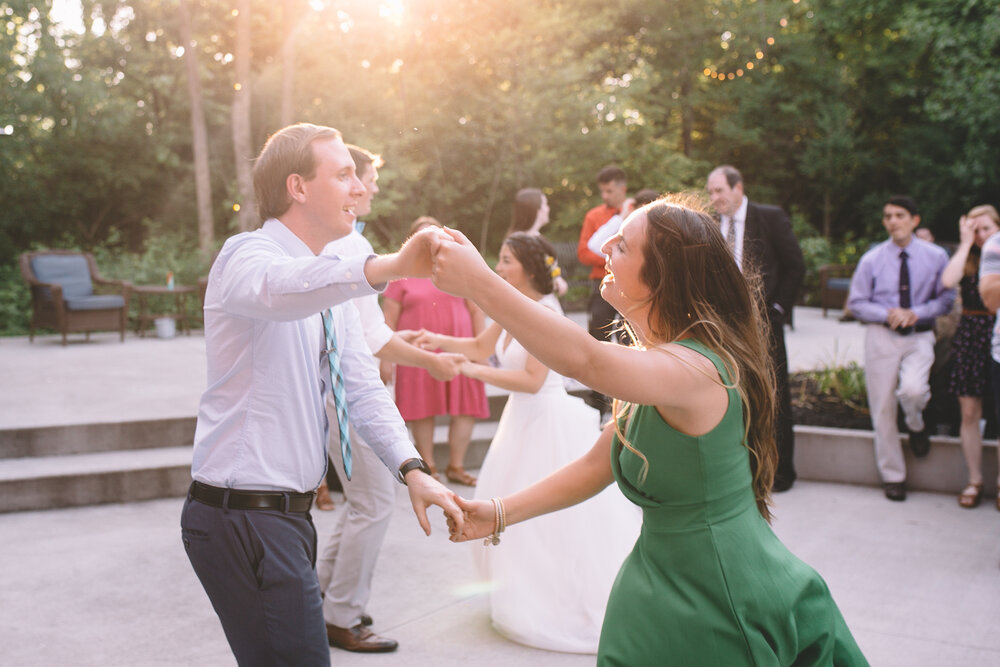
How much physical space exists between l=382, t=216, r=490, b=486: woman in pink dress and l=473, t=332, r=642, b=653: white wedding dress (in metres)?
2.45

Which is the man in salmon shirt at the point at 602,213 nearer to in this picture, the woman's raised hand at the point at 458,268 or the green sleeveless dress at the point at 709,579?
the green sleeveless dress at the point at 709,579

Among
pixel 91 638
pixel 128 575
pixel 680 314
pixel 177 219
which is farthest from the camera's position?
A: pixel 177 219

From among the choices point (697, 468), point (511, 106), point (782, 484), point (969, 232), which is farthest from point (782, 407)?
point (511, 106)

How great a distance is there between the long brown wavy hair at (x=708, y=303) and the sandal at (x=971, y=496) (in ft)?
15.9

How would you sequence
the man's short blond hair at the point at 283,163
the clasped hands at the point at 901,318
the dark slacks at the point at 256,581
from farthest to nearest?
1. the clasped hands at the point at 901,318
2. the man's short blond hair at the point at 283,163
3. the dark slacks at the point at 256,581

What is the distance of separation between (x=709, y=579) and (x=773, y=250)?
16.5 ft

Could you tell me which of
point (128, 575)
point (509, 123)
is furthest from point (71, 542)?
point (509, 123)

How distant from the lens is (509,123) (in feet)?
65.0

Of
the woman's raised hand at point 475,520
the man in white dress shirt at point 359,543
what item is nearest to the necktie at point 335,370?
the woman's raised hand at point 475,520

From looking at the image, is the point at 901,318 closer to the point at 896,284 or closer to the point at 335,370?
the point at 896,284

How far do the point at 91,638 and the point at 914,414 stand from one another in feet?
18.0

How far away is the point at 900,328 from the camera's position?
20.8 feet

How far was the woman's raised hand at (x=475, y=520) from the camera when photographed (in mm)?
2303

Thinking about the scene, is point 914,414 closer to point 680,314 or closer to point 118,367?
point 680,314
